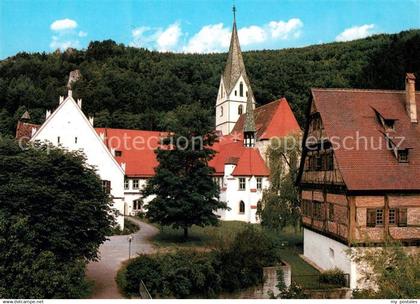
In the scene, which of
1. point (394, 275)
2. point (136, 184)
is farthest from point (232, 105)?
point (394, 275)

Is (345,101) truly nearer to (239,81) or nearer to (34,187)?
(34,187)

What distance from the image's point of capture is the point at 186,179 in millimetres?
29578

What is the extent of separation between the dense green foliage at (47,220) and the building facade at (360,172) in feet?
40.4

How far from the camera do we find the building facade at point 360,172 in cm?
2266

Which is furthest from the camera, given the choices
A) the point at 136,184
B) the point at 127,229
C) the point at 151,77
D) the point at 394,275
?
the point at 151,77

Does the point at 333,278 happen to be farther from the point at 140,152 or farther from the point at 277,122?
the point at 277,122

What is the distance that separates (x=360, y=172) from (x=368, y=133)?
2753 millimetres

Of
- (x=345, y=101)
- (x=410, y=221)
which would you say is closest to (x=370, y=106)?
(x=345, y=101)

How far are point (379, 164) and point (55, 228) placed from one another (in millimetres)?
16434

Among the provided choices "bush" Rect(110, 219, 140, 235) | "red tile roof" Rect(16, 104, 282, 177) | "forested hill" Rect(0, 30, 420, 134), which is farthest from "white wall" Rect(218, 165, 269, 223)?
"forested hill" Rect(0, 30, 420, 134)

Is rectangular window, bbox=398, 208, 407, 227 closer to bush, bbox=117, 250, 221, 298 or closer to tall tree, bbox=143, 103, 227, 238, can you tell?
bush, bbox=117, 250, 221, 298

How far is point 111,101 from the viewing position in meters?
87.4

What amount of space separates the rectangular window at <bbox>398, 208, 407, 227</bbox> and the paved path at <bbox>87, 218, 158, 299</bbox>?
1417cm

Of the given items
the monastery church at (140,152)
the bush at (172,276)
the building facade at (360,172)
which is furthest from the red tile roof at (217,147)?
the bush at (172,276)
